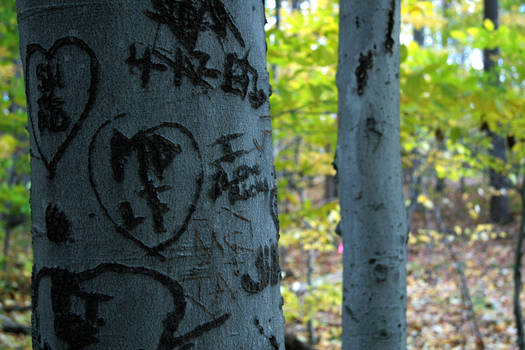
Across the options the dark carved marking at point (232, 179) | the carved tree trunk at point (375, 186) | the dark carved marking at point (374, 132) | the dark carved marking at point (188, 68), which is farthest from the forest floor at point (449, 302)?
the dark carved marking at point (188, 68)

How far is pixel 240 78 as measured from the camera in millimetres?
623

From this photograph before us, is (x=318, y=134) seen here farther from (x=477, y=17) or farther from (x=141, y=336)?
(x=477, y=17)

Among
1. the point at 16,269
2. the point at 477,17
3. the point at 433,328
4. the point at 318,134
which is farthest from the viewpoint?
the point at 477,17

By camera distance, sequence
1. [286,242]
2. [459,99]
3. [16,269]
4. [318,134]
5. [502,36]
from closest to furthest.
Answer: [459,99] < [502,36] < [318,134] < [286,242] < [16,269]

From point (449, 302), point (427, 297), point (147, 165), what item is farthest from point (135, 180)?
point (427, 297)

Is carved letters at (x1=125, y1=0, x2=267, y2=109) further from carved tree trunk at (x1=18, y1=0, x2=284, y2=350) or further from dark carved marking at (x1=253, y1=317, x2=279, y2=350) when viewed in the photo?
dark carved marking at (x1=253, y1=317, x2=279, y2=350)

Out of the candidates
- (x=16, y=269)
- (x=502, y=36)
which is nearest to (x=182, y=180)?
(x=502, y=36)

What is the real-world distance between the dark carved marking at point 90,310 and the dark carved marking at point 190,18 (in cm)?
34

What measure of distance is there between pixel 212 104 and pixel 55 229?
0.95 ft

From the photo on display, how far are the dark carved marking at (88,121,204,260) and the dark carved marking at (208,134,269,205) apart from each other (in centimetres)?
7

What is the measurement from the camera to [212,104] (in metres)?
0.59

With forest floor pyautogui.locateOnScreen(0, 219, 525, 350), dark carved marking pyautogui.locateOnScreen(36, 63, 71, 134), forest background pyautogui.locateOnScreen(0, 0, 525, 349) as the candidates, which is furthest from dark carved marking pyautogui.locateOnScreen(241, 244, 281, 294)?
forest floor pyautogui.locateOnScreen(0, 219, 525, 350)

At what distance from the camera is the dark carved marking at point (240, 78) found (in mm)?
608

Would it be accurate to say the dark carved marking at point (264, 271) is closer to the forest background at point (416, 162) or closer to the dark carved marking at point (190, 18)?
the dark carved marking at point (190, 18)
